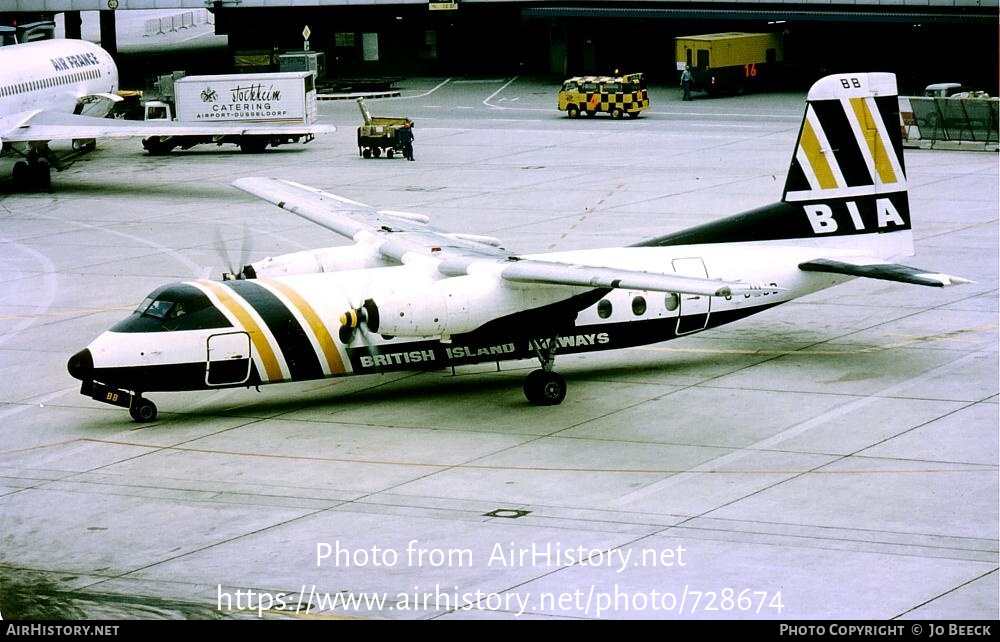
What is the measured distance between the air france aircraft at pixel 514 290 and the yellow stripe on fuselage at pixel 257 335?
2 cm

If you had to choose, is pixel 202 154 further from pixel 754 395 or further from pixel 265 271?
pixel 754 395

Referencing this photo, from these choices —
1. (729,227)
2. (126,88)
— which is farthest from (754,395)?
(126,88)

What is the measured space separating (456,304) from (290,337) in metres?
3.77

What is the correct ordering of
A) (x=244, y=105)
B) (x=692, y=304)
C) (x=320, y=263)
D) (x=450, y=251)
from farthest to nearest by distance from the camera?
(x=244, y=105)
(x=320, y=263)
(x=692, y=304)
(x=450, y=251)

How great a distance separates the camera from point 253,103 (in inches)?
2955

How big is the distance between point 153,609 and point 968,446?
49.0ft

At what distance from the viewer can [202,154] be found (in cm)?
7312

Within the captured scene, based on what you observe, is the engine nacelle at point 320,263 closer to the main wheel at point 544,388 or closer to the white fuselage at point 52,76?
the main wheel at point 544,388

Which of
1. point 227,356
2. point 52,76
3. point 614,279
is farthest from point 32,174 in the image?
point 614,279

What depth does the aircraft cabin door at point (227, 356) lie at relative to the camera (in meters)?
29.9

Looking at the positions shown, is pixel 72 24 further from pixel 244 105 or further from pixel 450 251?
pixel 450 251

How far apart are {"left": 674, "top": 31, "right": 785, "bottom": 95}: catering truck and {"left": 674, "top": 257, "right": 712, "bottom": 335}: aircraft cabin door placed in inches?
2255

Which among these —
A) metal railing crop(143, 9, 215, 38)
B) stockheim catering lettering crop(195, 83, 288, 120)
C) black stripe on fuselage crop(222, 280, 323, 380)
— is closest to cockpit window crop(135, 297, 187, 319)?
black stripe on fuselage crop(222, 280, 323, 380)

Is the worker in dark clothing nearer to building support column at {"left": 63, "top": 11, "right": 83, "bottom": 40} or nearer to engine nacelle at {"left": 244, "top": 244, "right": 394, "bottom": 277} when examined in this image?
engine nacelle at {"left": 244, "top": 244, "right": 394, "bottom": 277}
